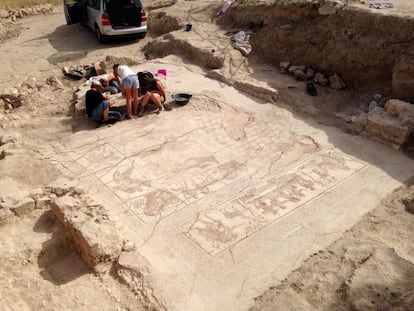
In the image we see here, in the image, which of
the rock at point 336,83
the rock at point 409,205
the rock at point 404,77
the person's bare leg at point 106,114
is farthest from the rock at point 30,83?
the rock at point 409,205

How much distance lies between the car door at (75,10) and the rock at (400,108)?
11051 mm

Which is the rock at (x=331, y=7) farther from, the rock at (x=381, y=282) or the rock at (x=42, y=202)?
the rock at (x=42, y=202)

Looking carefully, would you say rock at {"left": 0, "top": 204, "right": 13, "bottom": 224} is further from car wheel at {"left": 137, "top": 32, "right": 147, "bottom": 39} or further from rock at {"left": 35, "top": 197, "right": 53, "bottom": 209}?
car wheel at {"left": 137, "top": 32, "right": 147, "bottom": 39}

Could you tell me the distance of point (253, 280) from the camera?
461 cm

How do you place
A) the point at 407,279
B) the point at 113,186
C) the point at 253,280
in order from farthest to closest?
the point at 113,186
the point at 253,280
the point at 407,279

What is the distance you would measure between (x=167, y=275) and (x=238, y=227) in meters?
1.23

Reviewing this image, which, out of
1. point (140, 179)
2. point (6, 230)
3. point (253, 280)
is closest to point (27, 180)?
point (6, 230)

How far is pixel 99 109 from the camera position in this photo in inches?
304

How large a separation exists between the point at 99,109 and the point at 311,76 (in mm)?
5137

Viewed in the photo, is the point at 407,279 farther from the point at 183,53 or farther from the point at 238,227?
the point at 183,53

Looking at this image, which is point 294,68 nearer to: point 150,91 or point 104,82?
point 150,91

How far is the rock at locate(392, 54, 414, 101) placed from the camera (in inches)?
318

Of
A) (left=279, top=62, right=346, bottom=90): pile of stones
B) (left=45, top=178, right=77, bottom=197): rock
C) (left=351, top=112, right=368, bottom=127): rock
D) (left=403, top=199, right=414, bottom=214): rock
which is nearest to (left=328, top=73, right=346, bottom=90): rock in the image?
(left=279, top=62, right=346, bottom=90): pile of stones

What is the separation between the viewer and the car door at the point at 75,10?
45.8ft
